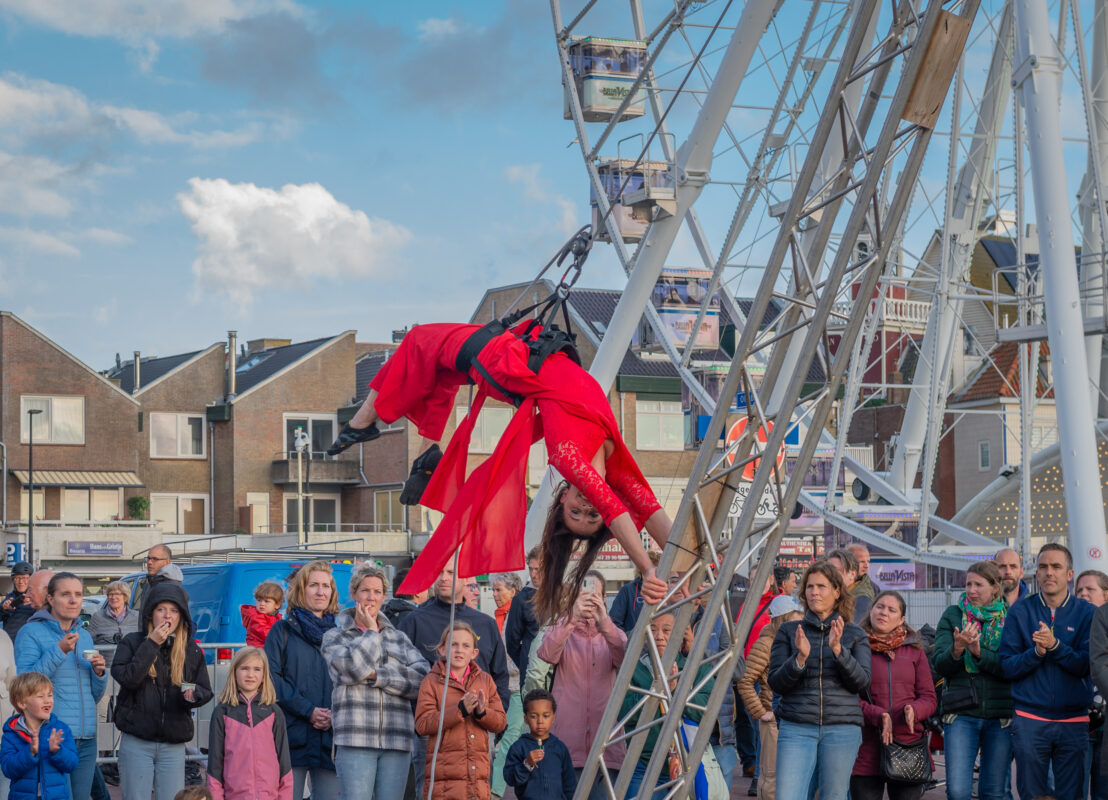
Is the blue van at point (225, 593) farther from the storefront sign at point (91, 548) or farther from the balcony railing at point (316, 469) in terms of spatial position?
the balcony railing at point (316, 469)

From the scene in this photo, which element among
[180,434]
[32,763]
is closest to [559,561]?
[32,763]

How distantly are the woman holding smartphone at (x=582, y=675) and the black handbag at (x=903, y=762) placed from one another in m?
1.54

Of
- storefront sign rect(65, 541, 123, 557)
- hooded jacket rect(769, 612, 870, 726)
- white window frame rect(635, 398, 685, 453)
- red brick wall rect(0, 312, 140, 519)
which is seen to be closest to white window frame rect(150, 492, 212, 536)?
red brick wall rect(0, 312, 140, 519)

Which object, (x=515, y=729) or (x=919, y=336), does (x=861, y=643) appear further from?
(x=919, y=336)

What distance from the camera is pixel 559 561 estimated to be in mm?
6523

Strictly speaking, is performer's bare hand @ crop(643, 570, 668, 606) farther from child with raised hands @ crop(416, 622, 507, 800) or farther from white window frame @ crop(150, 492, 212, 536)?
white window frame @ crop(150, 492, 212, 536)

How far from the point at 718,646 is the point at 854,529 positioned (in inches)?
604

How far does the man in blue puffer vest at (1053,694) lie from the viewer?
26.0 ft

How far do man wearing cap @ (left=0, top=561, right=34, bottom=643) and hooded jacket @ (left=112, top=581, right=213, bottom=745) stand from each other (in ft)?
9.25

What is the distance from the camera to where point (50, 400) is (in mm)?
47938

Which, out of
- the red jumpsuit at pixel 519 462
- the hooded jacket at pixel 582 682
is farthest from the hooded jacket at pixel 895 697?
the red jumpsuit at pixel 519 462

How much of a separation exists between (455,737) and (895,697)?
245cm

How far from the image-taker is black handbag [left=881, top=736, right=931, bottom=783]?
8.02 metres

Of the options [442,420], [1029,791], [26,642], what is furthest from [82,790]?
[1029,791]
